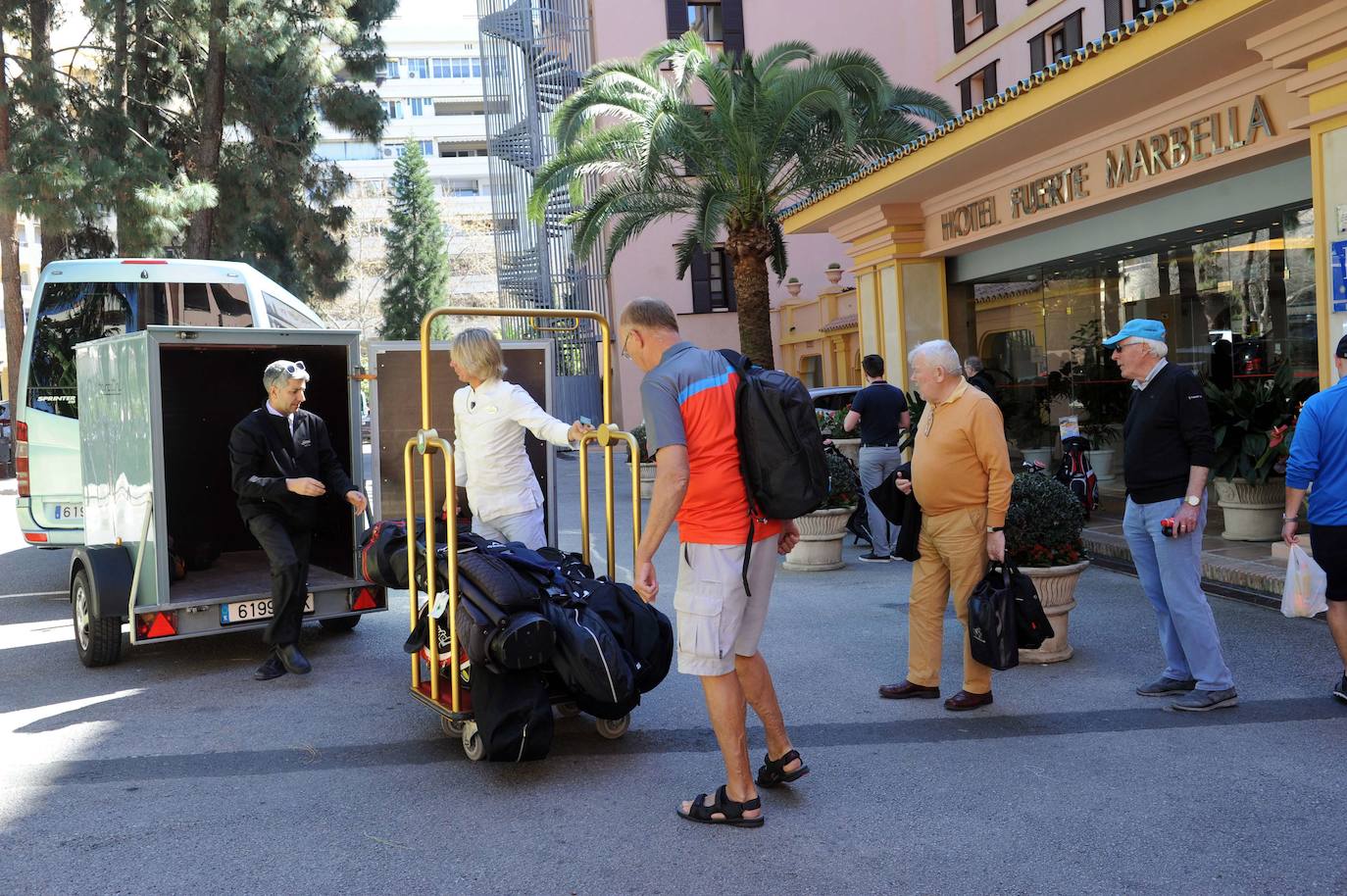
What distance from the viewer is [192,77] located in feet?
80.7

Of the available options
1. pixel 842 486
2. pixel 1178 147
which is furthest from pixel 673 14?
pixel 842 486

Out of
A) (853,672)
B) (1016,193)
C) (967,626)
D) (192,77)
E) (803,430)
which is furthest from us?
(192,77)

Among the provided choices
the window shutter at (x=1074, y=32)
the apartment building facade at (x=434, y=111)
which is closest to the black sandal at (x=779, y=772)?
the window shutter at (x=1074, y=32)

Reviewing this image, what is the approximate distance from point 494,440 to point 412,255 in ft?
207

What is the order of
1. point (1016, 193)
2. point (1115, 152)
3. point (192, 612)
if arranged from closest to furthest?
point (192, 612), point (1115, 152), point (1016, 193)

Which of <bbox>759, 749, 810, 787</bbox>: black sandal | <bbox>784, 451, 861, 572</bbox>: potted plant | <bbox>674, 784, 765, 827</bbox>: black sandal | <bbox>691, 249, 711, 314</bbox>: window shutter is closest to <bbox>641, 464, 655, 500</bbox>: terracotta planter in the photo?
<bbox>784, 451, 861, 572</bbox>: potted plant

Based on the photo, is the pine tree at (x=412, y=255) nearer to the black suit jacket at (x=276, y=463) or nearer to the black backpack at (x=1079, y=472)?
the black backpack at (x=1079, y=472)

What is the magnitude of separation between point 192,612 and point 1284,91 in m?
8.52

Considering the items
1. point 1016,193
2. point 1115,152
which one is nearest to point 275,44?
point 1016,193

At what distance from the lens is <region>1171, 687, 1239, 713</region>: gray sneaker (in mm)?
5453

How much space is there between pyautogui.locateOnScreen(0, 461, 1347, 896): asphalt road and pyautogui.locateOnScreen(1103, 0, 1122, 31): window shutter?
18.9 meters

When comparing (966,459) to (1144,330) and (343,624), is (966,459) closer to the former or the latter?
(1144,330)

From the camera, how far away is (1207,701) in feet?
17.9

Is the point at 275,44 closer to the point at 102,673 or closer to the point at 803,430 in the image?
the point at 102,673
